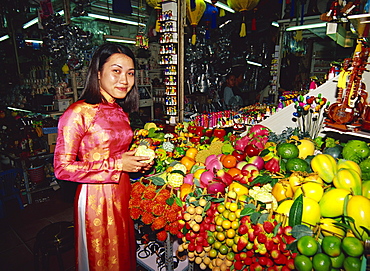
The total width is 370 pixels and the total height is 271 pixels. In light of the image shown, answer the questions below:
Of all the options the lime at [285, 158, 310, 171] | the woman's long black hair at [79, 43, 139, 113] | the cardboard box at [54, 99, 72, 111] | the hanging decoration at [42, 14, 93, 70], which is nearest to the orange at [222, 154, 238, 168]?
the lime at [285, 158, 310, 171]

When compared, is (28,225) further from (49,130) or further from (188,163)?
(188,163)

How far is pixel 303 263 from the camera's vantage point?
107 cm

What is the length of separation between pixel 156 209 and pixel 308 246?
89 centimetres

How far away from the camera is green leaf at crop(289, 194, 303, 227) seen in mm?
1200

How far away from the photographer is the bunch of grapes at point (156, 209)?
61.1 inches

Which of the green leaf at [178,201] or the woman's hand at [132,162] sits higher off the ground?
the woman's hand at [132,162]

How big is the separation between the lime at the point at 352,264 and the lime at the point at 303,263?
0.48 feet

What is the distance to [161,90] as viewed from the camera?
28.3 feet

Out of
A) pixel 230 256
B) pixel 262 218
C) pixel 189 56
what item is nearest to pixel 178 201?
pixel 230 256

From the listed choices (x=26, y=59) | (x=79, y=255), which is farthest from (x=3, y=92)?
(x=79, y=255)

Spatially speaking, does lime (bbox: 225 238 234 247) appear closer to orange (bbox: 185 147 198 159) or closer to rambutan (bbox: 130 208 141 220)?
rambutan (bbox: 130 208 141 220)

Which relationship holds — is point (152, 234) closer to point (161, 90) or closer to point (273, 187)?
point (273, 187)

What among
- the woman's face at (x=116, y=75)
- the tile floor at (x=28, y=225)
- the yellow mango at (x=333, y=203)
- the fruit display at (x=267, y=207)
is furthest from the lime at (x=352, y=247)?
the tile floor at (x=28, y=225)

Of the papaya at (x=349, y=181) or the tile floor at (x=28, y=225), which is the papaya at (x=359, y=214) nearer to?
the papaya at (x=349, y=181)
